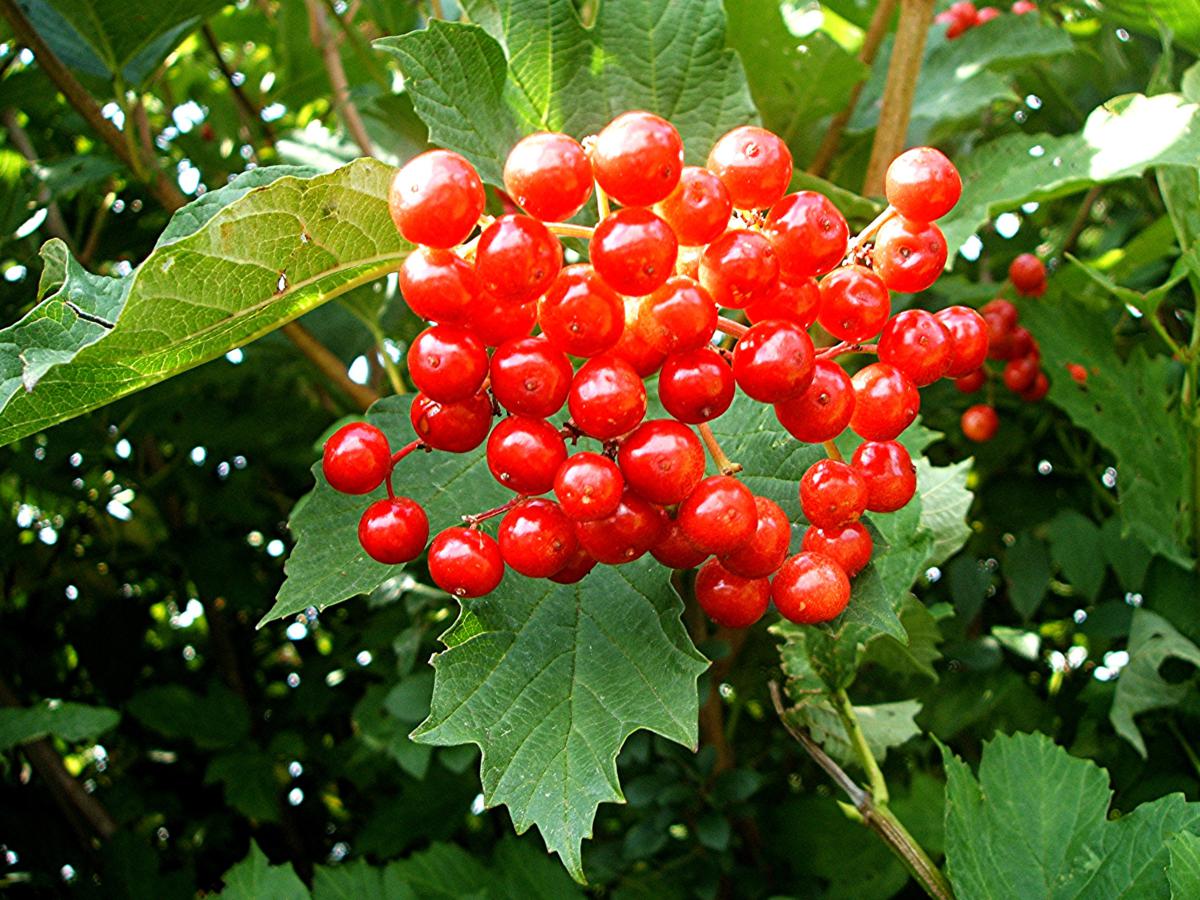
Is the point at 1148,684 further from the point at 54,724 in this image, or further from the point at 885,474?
the point at 54,724

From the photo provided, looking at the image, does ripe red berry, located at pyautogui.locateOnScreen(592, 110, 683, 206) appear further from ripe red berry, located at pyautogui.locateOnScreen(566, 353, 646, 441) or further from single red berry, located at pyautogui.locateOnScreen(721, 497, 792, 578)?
single red berry, located at pyautogui.locateOnScreen(721, 497, 792, 578)

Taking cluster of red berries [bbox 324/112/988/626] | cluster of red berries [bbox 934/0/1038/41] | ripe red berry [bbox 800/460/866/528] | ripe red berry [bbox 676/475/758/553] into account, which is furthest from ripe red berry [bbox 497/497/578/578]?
cluster of red berries [bbox 934/0/1038/41]

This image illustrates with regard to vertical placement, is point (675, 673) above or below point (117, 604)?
above

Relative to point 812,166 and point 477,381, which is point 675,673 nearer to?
point 477,381

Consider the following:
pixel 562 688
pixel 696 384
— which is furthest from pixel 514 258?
pixel 562 688

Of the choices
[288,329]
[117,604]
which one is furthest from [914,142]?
[117,604]

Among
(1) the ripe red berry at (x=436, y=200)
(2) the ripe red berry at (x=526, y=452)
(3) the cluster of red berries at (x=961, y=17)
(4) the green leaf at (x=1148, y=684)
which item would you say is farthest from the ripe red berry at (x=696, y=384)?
(3) the cluster of red berries at (x=961, y=17)

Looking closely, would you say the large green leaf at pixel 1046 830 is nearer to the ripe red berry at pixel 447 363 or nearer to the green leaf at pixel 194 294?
the ripe red berry at pixel 447 363
